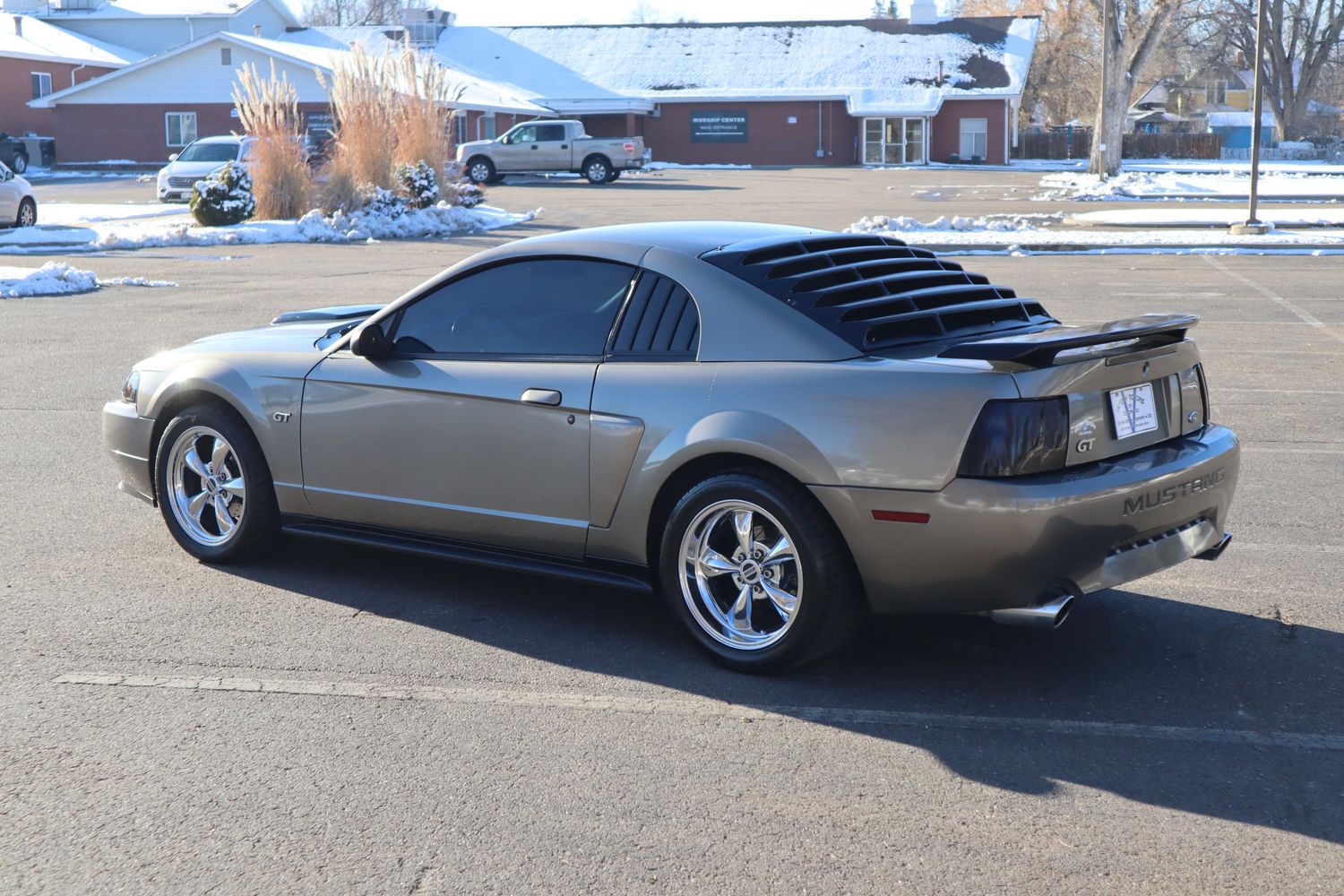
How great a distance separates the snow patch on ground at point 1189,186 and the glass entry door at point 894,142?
1462 centimetres

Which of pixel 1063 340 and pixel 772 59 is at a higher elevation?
pixel 772 59

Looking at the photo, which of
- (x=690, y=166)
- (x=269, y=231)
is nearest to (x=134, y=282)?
(x=269, y=231)

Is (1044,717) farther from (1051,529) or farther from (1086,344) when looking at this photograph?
(1086,344)

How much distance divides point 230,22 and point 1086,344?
77519 millimetres

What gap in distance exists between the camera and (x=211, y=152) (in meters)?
36.4

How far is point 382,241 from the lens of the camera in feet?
86.0

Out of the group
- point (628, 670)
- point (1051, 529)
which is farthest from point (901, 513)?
point (628, 670)

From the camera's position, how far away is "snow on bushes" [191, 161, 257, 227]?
2734cm

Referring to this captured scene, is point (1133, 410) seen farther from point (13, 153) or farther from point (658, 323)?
point (13, 153)

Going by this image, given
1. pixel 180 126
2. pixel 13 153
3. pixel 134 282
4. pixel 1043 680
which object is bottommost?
pixel 1043 680

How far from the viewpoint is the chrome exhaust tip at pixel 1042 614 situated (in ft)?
14.5

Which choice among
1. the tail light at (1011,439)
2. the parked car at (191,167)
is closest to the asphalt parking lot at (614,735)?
the tail light at (1011,439)

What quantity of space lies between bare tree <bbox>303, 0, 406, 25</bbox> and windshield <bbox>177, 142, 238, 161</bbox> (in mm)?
91878

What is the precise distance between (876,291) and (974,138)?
67447 millimetres
